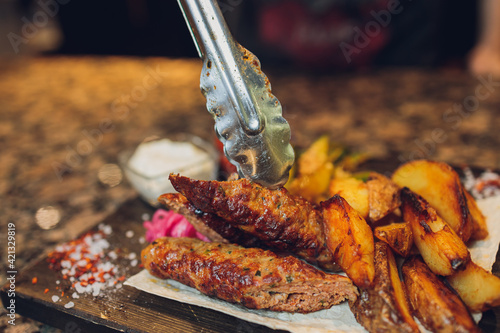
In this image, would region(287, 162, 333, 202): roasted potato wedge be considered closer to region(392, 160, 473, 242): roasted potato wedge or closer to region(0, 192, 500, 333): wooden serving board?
region(392, 160, 473, 242): roasted potato wedge

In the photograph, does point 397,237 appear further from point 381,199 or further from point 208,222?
point 208,222

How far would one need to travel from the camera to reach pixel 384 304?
1.49 metres

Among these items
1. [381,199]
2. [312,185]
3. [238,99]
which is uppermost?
[238,99]

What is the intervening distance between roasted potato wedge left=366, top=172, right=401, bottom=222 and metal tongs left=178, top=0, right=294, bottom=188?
0.50 meters

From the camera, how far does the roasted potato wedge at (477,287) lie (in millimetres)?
1523

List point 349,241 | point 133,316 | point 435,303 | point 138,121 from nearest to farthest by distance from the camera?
point 435,303 < point 349,241 < point 133,316 < point 138,121

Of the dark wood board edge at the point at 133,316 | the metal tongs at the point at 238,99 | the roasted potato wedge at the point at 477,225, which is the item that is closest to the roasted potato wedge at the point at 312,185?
the metal tongs at the point at 238,99

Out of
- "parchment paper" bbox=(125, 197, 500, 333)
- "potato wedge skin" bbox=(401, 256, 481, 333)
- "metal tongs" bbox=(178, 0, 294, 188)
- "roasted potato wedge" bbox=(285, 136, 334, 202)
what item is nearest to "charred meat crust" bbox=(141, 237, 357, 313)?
"parchment paper" bbox=(125, 197, 500, 333)

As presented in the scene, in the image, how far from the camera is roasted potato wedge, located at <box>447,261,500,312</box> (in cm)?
152

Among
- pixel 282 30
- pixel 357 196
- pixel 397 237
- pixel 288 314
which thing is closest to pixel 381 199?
pixel 357 196

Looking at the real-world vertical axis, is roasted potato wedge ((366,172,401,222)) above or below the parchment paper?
above

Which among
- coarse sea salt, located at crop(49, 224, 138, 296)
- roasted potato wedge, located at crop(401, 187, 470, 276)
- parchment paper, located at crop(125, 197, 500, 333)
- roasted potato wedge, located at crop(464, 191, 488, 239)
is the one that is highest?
coarse sea salt, located at crop(49, 224, 138, 296)

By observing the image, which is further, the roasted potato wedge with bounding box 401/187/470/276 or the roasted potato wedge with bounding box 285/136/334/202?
the roasted potato wedge with bounding box 285/136/334/202

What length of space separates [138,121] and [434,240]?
3.68 metres
